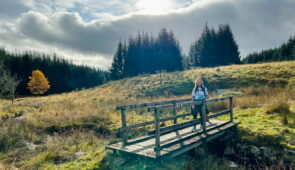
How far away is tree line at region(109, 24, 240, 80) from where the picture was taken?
1964 inches

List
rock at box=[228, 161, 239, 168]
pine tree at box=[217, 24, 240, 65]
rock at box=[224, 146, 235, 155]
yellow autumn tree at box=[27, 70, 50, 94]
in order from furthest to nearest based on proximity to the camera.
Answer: yellow autumn tree at box=[27, 70, 50, 94] → pine tree at box=[217, 24, 240, 65] → rock at box=[224, 146, 235, 155] → rock at box=[228, 161, 239, 168]

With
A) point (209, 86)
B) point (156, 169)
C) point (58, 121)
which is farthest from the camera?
point (209, 86)

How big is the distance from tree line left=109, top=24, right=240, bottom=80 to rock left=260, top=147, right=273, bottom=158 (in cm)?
4557

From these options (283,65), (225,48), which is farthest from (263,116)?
(225,48)

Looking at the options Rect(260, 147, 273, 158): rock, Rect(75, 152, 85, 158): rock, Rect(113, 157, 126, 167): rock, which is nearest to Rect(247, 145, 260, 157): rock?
Rect(260, 147, 273, 158): rock

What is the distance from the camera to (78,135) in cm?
887

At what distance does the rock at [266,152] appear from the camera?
21.0ft

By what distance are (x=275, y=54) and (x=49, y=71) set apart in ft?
234

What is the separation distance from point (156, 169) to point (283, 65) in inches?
1102

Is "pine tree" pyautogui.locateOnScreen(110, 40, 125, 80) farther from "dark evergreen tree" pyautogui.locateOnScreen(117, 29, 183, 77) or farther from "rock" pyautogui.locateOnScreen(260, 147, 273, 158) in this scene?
"rock" pyautogui.locateOnScreen(260, 147, 273, 158)

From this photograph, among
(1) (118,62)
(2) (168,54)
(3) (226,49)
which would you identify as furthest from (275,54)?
(1) (118,62)

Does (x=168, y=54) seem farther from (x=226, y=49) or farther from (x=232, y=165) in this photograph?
(x=232, y=165)

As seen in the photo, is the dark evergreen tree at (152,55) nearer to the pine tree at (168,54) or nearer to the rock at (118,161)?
the pine tree at (168,54)

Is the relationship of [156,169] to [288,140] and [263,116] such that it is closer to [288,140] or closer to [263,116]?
[288,140]
